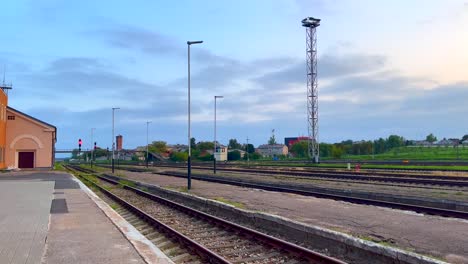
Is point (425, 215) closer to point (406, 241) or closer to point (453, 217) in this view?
point (453, 217)

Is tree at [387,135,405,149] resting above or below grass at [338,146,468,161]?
above

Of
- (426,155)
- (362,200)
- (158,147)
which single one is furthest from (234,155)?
(362,200)

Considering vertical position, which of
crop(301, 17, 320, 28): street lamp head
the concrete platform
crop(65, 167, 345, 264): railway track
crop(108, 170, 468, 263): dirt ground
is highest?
crop(301, 17, 320, 28): street lamp head

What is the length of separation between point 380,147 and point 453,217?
4232 inches

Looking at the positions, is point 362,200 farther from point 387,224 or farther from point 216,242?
point 216,242

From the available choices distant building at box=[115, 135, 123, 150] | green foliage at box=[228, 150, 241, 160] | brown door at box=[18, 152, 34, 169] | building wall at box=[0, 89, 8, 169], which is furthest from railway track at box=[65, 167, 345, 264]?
green foliage at box=[228, 150, 241, 160]

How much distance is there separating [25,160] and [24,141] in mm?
2315

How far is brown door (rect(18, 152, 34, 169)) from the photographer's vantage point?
54.7 meters

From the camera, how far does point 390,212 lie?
14.0m

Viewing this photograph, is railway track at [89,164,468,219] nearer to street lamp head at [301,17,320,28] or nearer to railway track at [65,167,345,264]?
railway track at [65,167,345,264]

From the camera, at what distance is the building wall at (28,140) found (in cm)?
5353

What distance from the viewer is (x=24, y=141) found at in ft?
179

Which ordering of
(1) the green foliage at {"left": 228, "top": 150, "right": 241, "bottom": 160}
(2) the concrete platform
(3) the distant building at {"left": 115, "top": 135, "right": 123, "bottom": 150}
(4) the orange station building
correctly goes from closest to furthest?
(2) the concrete platform → (4) the orange station building → (3) the distant building at {"left": 115, "top": 135, "right": 123, "bottom": 150} → (1) the green foliage at {"left": 228, "top": 150, "right": 241, "bottom": 160}

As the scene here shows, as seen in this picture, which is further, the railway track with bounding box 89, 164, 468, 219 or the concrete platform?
the railway track with bounding box 89, 164, 468, 219
